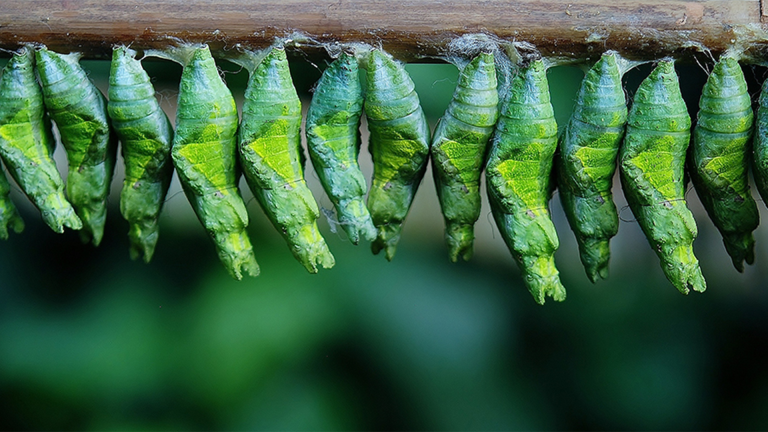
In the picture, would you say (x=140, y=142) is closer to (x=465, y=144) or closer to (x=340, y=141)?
(x=340, y=141)

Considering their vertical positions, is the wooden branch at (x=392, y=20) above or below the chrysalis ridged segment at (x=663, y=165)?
above

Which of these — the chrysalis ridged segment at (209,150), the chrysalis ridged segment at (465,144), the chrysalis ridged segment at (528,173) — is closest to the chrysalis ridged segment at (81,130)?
the chrysalis ridged segment at (209,150)

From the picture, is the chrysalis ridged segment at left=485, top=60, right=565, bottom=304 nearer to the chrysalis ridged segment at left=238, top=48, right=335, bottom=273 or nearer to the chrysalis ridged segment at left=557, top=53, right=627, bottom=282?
the chrysalis ridged segment at left=557, top=53, right=627, bottom=282

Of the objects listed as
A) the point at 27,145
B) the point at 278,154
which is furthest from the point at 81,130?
the point at 278,154

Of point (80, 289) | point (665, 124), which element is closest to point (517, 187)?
point (665, 124)

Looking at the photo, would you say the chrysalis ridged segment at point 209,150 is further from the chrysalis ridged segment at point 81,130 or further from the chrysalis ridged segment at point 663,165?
the chrysalis ridged segment at point 663,165

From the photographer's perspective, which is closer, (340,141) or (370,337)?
(340,141)
